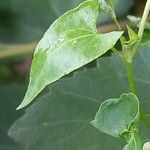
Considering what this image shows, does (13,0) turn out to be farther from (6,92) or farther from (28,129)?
(28,129)

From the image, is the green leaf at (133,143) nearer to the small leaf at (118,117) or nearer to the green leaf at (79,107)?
the small leaf at (118,117)


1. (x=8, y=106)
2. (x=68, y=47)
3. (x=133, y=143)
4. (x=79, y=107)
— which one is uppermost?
(x=68, y=47)

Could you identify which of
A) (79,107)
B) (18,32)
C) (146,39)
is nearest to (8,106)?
(18,32)

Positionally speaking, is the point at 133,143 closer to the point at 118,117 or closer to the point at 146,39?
the point at 118,117

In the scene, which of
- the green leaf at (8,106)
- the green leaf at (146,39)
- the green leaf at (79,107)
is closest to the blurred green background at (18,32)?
the green leaf at (8,106)

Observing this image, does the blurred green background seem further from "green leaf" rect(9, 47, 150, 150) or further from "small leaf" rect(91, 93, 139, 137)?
"small leaf" rect(91, 93, 139, 137)

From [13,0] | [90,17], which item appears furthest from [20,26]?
[90,17]
